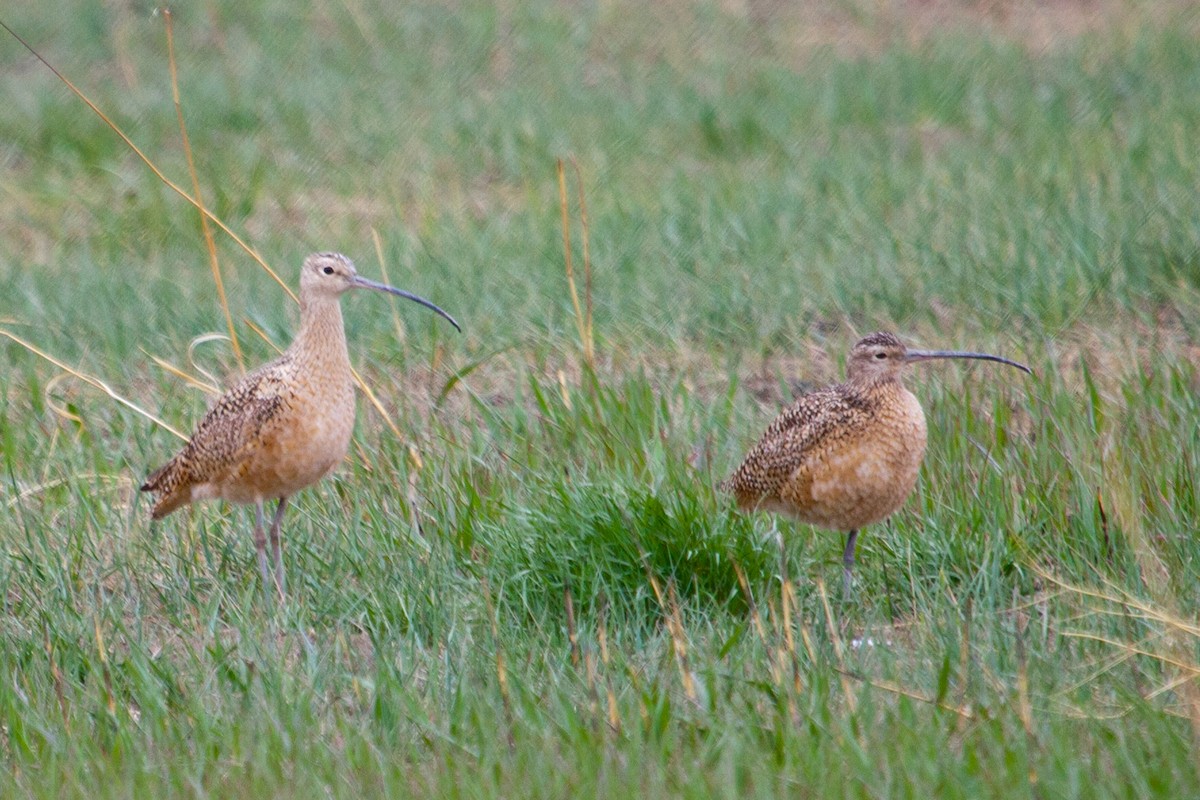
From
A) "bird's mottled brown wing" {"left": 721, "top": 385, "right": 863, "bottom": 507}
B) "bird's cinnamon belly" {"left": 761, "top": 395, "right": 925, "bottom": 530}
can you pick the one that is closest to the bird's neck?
"bird's mottled brown wing" {"left": 721, "top": 385, "right": 863, "bottom": 507}

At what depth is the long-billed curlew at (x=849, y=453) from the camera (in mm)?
5082

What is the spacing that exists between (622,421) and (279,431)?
4.77 feet

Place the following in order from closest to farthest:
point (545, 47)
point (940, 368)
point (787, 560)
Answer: point (787, 560) → point (940, 368) → point (545, 47)

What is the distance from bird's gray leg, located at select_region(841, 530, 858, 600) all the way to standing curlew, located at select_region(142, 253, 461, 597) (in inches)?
66.3

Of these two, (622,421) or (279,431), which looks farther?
(622,421)

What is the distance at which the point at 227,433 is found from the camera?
17.9ft

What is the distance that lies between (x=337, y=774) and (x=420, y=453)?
7.46 ft

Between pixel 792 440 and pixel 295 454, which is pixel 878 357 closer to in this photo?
pixel 792 440

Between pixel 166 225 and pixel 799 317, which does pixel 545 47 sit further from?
pixel 799 317

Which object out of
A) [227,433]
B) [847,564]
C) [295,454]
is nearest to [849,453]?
[847,564]

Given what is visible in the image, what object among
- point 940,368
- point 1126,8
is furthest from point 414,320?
point 1126,8

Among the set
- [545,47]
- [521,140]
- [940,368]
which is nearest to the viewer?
[940,368]

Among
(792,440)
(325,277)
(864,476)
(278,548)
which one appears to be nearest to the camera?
(864,476)

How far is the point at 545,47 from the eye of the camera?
531 inches
